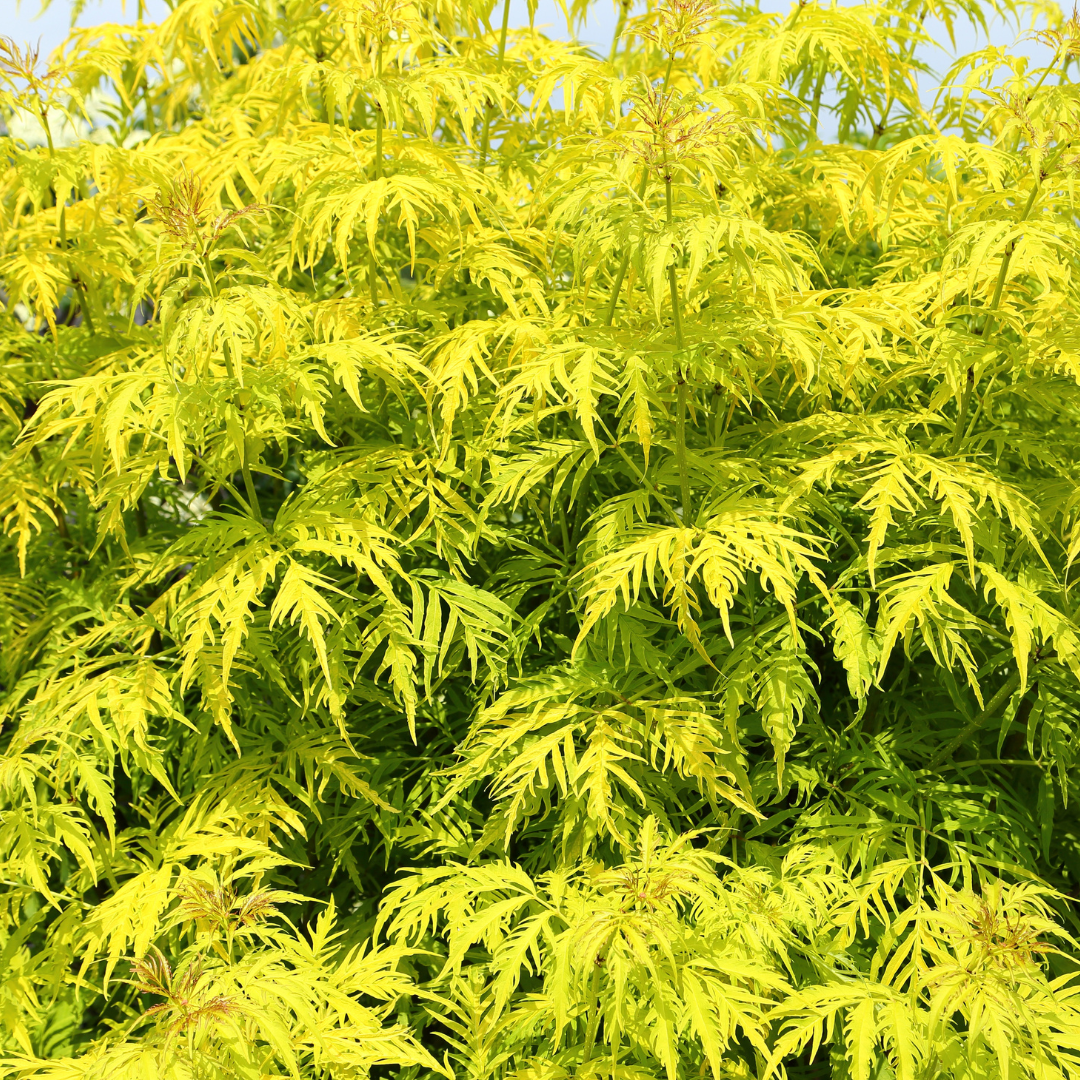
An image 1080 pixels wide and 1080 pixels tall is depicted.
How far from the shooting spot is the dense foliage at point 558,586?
1.58 meters

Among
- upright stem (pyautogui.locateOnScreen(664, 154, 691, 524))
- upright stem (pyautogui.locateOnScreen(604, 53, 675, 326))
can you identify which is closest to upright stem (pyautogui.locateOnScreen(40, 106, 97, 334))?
upright stem (pyautogui.locateOnScreen(604, 53, 675, 326))

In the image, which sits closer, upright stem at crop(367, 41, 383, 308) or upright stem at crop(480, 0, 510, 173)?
upright stem at crop(367, 41, 383, 308)

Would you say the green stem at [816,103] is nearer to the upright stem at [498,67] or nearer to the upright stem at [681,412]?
the upright stem at [498,67]

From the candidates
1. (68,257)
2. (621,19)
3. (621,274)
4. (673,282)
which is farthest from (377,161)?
(621,19)

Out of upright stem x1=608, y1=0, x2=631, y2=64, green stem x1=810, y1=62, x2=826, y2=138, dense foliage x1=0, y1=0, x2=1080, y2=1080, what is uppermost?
upright stem x1=608, y1=0, x2=631, y2=64

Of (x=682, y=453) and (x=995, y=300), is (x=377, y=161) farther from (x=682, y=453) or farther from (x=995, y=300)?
(x=995, y=300)

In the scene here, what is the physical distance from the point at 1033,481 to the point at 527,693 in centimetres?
102

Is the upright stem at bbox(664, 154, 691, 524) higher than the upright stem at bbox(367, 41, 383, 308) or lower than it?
lower

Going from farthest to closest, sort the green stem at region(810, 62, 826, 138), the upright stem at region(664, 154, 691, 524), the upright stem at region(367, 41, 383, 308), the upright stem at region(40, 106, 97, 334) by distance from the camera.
A: the green stem at region(810, 62, 826, 138)
the upright stem at region(40, 106, 97, 334)
the upright stem at region(367, 41, 383, 308)
the upright stem at region(664, 154, 691, 524)

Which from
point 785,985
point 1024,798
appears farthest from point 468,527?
point 1024,798

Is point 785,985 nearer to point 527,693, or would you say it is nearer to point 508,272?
point 527,693

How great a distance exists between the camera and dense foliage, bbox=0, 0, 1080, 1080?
5.18ft

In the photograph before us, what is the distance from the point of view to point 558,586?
199cm

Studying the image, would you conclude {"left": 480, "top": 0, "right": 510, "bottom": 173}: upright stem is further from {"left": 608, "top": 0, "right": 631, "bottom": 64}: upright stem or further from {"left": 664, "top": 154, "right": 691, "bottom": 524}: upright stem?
{"left": 664, "top": 154, "right": 691, "bottom": 524}: upright stem
